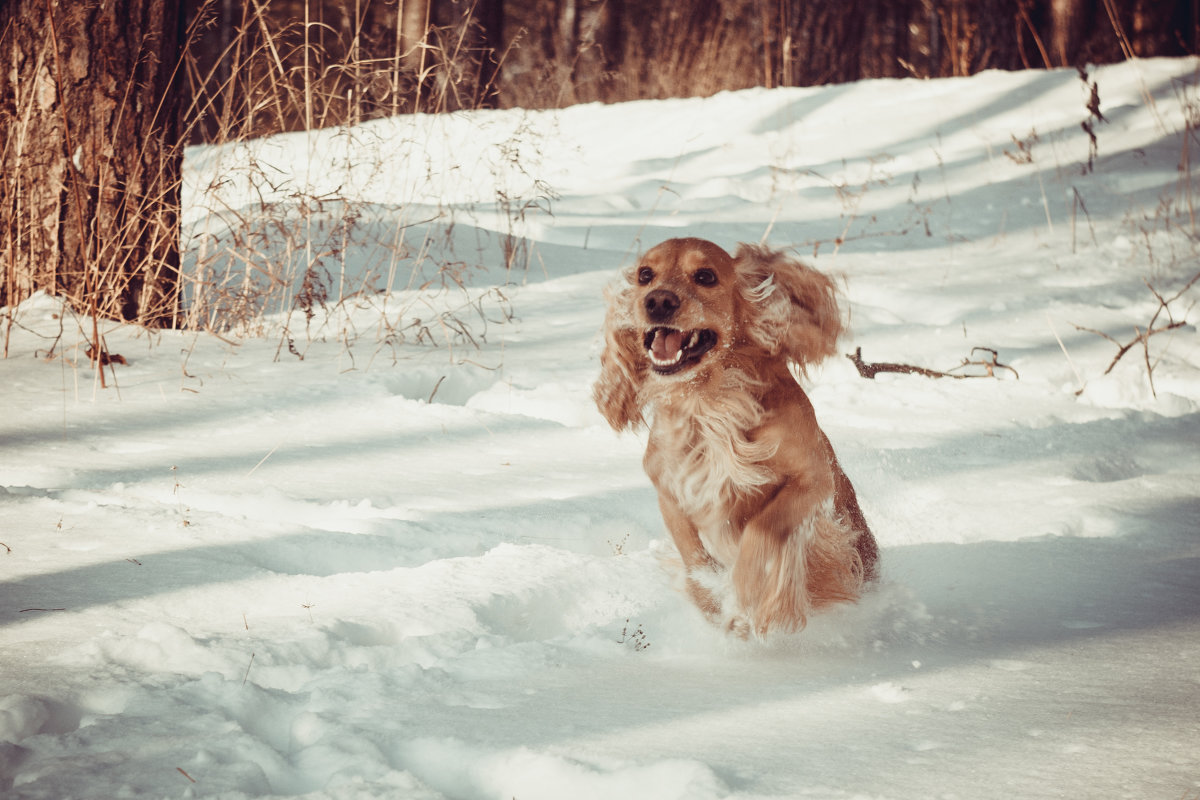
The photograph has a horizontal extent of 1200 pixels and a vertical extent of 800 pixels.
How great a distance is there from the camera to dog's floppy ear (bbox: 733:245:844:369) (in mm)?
2117

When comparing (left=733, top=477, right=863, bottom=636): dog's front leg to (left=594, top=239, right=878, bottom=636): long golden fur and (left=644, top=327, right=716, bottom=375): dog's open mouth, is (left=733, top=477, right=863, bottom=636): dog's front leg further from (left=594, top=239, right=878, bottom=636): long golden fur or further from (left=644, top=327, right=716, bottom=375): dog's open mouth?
(left=644, top=327, right=716, bottom=375): dog's open mouth

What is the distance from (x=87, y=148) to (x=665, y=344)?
96.0 inches

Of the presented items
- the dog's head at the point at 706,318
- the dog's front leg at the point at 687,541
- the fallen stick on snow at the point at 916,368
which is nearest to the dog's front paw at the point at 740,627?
Result: the dog's front leg at the point at 687,541

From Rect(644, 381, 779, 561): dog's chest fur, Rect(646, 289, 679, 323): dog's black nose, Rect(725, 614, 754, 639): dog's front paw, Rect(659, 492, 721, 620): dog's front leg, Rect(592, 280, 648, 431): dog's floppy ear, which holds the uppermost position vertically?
Rect(646, 289, 679, 323): dog's black nose

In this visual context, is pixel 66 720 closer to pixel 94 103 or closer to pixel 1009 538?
pixel 1009 538

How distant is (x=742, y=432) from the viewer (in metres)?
2.00

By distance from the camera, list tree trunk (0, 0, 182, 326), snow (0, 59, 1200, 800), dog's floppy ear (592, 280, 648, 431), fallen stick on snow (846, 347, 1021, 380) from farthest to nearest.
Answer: fallen stick on snow (846, 347, 1021, 380) < tree trunk (0, 0, 182, 326) < dog's floppy ear (592, 280, 648, 431) < snow (0, 59, 1200, 800)

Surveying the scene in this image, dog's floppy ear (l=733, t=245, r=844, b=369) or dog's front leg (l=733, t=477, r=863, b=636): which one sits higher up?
dog's floppy ear (l=733, t=245, r=844, b=369)

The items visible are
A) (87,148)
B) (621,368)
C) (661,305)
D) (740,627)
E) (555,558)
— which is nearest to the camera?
(740,627)

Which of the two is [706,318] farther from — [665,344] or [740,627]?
[740,627]

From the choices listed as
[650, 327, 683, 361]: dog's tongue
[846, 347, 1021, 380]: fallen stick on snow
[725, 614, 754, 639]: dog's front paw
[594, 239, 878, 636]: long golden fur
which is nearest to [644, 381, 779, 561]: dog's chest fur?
[594, 239, 878, 636]: long golden fur

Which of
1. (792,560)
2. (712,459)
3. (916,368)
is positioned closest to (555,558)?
(712,459)

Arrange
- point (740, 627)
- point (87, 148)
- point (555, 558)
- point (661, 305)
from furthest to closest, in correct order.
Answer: point (87, 148) < point (555, 558) < point (661, 305) < point (740, 627)

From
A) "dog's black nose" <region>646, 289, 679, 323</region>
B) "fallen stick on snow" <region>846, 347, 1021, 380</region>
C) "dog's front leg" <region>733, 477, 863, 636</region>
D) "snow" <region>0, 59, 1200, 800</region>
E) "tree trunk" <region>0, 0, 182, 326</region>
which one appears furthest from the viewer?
"fallen stick on snow" <region>846, 347, 1021, 380</region>
